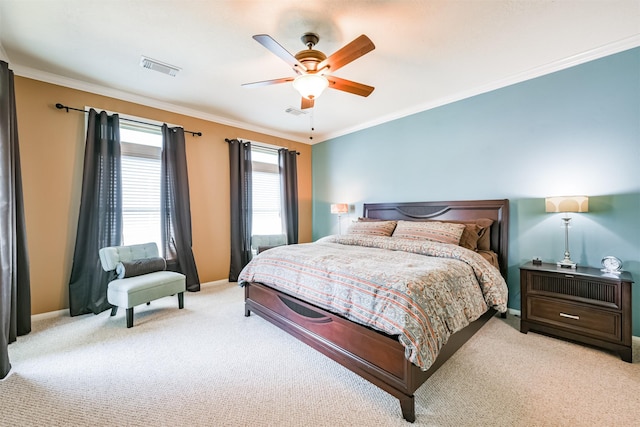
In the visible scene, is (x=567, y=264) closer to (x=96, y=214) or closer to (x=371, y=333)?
(x=371, y=333)

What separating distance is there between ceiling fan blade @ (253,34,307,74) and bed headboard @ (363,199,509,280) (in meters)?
2.60

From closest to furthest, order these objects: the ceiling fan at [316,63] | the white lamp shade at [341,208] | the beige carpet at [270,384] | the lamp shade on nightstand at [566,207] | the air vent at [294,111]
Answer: the beige carpet at [270,384] → the ceiling fan at [316,63] → the lamp shade on nightstand at [566,207] → the air vent at [294,111] → the white lamp shade at [341,208]

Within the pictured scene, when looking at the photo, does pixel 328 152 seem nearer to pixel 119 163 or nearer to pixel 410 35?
pixel 410 35

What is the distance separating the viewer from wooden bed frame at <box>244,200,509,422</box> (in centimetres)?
157

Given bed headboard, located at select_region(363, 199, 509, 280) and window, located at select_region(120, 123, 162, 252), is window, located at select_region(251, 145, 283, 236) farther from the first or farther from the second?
bed headboard, located at select_region(363, 199, 509, 280)

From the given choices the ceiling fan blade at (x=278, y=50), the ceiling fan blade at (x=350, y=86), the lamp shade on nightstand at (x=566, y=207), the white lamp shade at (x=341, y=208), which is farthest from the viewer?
the white lamp shade at (x=341, y=208)

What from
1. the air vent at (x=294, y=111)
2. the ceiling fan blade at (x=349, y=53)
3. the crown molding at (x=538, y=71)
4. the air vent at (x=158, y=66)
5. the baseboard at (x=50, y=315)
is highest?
the air vent at (x=158, y=66)

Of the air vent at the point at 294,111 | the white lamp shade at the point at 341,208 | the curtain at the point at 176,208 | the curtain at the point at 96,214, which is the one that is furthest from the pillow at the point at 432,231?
the curtain at the point at 96,214

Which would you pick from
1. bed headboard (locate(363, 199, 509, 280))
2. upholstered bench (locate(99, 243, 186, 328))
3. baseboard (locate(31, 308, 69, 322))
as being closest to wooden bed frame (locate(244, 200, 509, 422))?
bed headboard (locate(363, 199, 509, 280))

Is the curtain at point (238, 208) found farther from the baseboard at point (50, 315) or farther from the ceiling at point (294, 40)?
the baseboard at point (50, 315)

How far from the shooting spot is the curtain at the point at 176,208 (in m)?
3.69

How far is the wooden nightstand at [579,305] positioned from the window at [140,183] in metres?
4.57

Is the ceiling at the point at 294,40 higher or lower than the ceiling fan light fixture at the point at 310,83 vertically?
higher

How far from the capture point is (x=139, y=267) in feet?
10.2
